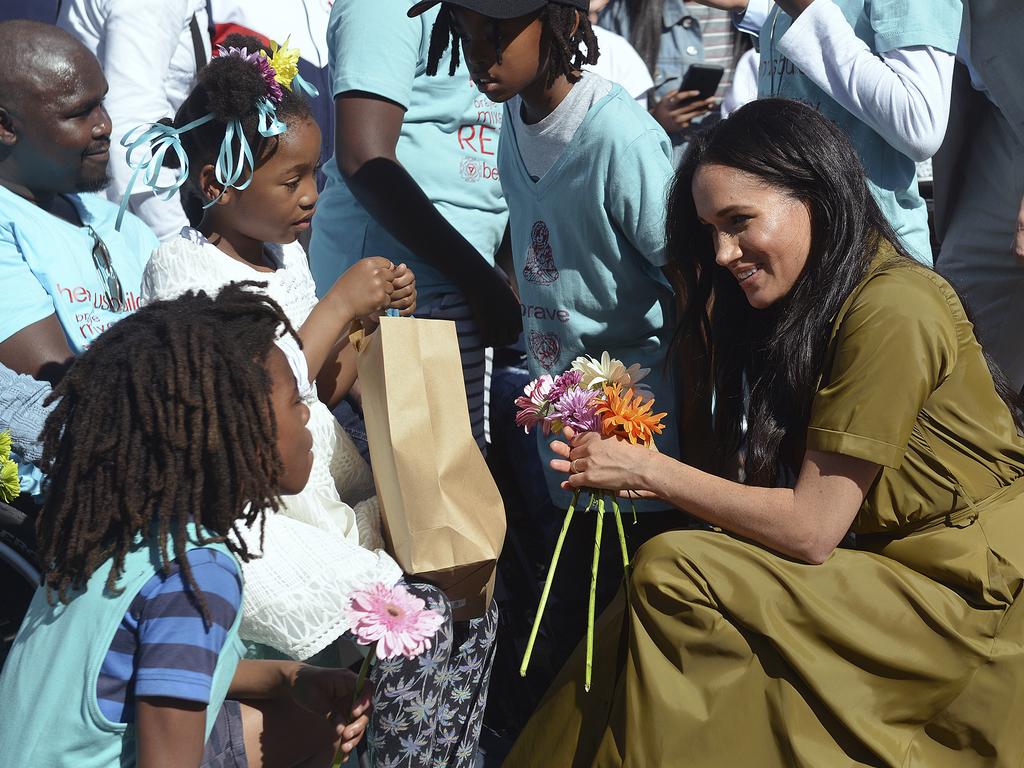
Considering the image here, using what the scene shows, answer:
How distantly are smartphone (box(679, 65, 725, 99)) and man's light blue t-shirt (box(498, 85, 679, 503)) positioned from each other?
173 centimetres

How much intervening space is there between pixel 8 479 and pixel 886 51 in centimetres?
243

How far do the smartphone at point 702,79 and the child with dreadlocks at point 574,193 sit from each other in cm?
171

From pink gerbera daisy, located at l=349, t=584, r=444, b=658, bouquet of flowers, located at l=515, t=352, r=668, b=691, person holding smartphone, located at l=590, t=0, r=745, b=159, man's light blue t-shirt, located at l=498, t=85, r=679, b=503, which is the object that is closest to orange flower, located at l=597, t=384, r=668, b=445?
bouquet of flowers, located at l=515, t=352, r=668, b=691

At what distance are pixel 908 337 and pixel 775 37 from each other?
4.49 ft

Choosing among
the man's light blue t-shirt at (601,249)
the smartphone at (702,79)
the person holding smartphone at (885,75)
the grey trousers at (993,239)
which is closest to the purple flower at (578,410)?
the man's light blue t-shirt at (601,249)

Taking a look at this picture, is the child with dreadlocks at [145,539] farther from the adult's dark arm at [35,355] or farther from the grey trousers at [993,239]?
the grey trousers at [993,239]

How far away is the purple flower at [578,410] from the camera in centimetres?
254

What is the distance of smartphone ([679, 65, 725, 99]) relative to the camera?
4.62 meters

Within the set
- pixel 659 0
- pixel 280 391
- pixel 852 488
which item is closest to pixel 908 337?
pixel 852 488

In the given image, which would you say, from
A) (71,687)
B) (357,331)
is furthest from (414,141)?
(71,687)

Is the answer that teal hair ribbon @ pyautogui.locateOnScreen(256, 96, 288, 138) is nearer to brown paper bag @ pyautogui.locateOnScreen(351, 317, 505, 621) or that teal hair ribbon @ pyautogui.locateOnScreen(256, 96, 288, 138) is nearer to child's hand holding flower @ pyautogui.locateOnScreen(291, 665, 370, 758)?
brown paper bag @ pyautogui.locateOnScreen(351, 317, 505, 621)

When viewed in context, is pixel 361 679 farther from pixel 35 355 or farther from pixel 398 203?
pixel 398 203

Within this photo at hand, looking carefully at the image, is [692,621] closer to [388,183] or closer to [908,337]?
[908,337]

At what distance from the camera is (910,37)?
10.0 feet
